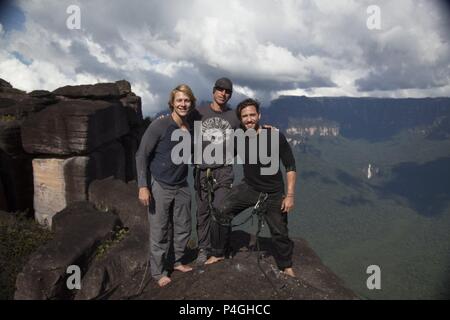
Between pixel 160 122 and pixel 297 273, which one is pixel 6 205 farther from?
pixel 297 273

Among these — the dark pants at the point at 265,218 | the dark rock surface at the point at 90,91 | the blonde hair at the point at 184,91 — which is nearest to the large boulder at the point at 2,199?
the dark rock surface at the point at 90,91

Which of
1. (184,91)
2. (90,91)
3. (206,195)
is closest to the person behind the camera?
(184,91)

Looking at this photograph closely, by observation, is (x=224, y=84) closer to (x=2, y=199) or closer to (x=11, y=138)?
(x=11, y=138)

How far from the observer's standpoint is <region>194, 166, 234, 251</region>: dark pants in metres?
8.49

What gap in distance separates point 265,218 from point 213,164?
174 cm

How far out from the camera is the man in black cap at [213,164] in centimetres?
817

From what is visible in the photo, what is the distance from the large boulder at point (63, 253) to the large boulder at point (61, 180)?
2234 millimetres

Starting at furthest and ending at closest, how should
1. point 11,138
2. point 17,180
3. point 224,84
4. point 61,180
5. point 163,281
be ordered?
point 17,180, point 11,138, point 61,180, point 224,84, point 163,281

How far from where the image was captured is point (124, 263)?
30.3 feet

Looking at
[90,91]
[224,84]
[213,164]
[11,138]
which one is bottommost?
[213,164]

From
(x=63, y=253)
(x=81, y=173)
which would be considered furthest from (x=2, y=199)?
(x=63, y=253)
